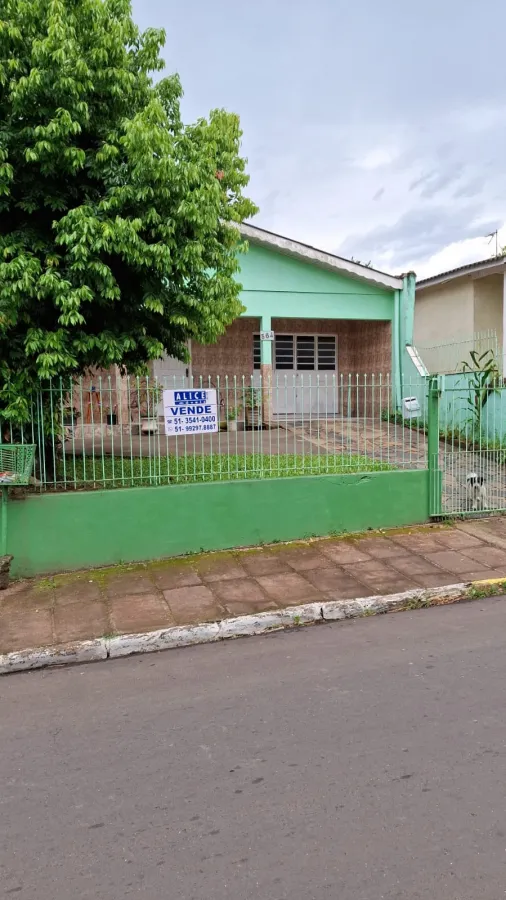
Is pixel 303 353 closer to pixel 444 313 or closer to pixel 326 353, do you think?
pixel 326 353

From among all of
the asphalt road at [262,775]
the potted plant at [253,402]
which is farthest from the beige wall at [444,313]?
the asphalt road at [262,775]

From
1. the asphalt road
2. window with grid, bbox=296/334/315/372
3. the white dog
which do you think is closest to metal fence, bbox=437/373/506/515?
the white dog

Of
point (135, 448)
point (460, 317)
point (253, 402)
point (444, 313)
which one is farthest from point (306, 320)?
point (135, 448)

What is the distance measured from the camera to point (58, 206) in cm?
534

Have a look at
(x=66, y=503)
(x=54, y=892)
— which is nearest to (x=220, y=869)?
(x=54, y=892)

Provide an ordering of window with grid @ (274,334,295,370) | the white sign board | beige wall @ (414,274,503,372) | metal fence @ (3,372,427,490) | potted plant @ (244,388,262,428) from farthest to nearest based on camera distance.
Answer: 1. window with grid @ (274,334,295,370)
2. beige wall @ (414,274,503,372)
3. potted plant @ (244,388,262,428)
4. the white sign board
5. metal fence @ (3,372,427,490)

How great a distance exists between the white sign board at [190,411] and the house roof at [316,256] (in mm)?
6801

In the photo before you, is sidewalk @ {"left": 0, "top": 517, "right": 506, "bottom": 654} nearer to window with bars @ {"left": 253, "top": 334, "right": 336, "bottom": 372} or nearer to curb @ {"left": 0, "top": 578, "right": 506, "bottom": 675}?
curb @ {"left": 0, "top": 578, "right": 506, "bottom": 675}

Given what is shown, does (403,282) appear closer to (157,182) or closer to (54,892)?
(157,182)

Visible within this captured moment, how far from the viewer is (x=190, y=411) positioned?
21.0ft

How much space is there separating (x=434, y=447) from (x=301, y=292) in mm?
6848

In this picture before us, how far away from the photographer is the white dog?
7605 mm

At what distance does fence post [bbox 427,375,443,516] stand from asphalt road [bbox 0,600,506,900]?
3145mm

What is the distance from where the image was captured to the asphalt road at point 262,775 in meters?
2.18
